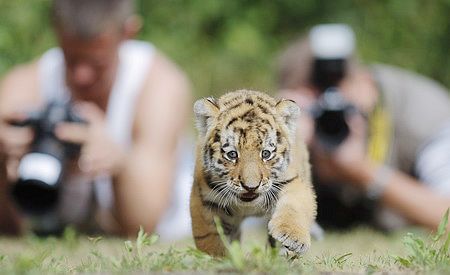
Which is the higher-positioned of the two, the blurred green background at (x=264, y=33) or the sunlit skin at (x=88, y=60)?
the blurred green background at (x=264, y=33)

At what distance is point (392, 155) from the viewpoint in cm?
652

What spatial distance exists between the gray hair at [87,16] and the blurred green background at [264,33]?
150 inches

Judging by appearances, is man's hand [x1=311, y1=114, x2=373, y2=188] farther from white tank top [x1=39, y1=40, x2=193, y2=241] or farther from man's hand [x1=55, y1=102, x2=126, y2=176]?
man's hand [x1=55, y1=102, x2=126, y2=176]

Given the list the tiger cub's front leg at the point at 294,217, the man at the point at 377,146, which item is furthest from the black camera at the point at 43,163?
the tiger cub's front leg at the point at 294,217

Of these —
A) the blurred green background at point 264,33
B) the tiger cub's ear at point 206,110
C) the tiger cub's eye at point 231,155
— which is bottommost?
the tiger cub's eye at point 231,155

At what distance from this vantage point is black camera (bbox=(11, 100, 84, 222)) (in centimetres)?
476

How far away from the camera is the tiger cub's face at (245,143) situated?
8.96 ft

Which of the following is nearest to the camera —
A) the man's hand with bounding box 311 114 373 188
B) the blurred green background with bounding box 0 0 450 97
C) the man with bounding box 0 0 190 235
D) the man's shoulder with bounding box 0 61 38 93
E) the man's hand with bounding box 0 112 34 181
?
the man's hand with bounding box 0 112 34 181

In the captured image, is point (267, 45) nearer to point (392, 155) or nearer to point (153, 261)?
point (392, 155)

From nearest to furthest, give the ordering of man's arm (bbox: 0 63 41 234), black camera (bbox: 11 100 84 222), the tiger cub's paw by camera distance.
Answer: the tiger cub's paw → black camera (bbox: 11 100 84 222) → man's arm (bbox: 0 63 41 234)

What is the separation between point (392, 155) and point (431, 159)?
32cm

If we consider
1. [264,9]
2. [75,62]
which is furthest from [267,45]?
[75,62]

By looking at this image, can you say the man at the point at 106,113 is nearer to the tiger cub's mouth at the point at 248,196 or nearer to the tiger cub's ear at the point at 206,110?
the tiger cub's ear at the point at 206,110

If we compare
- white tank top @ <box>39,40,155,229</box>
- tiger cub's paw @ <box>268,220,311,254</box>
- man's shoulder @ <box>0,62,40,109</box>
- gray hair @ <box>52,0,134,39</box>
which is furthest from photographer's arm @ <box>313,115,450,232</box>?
tiger cub's paw @ <box>268,220,311,254</box>
